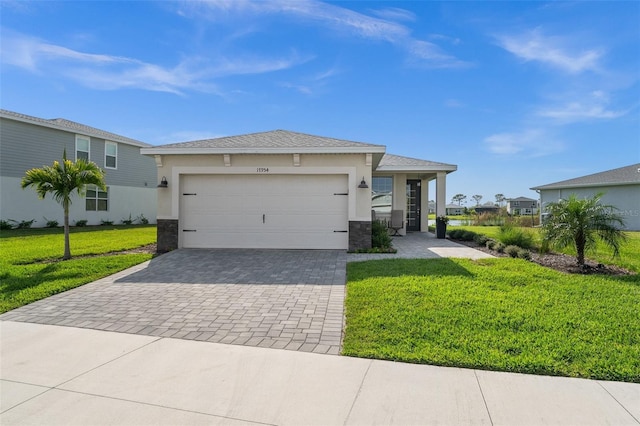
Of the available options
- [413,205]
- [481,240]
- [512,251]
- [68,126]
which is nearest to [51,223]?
[68,126]

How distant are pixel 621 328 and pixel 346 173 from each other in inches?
290

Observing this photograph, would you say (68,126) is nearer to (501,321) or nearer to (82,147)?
(82,147)

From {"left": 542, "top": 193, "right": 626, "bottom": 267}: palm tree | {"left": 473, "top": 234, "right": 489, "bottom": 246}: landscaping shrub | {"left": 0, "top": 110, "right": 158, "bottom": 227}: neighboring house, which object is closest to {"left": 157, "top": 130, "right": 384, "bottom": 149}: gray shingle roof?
{"left": 542, "top": 193, "right": 626, "bottom": 267}: palm tree

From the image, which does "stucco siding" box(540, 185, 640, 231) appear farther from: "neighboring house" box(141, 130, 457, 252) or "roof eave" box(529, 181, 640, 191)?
"neighboring house" box(141, 130, 457, 252)

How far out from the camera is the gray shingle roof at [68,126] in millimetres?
17078

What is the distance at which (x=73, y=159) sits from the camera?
1986cm

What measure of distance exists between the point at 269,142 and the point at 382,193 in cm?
714

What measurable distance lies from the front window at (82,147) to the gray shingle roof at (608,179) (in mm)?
31486

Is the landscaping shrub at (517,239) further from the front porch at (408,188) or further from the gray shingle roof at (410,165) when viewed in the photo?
the gray shingle roof at (410,165)

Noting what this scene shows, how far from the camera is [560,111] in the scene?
50.5ft

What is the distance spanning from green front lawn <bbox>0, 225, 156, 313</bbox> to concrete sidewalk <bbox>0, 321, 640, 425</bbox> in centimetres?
295

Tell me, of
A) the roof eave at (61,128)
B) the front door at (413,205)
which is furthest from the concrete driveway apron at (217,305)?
the roof eave at (61,128)

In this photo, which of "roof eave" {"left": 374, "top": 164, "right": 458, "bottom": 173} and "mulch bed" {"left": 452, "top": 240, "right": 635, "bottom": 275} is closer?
"mulch bed" {"left": 452, "top": 240, "right": 635, "bottom": 275}

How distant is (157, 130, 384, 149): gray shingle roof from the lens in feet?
33.7
